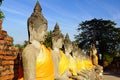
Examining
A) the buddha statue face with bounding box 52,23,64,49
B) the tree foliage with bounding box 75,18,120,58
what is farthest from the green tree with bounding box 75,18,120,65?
the buddha statue face with bounding box 52,23,64,49

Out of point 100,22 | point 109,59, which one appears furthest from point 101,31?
point 109,59

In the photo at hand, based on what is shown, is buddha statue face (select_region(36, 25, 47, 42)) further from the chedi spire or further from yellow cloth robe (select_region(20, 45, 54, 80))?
the chedi spire

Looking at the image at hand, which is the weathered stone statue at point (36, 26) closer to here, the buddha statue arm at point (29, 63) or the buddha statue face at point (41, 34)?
the buddha statue face at point (41, 34)

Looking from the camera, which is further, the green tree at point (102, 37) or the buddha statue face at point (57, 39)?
the green tree at point (102, 37)

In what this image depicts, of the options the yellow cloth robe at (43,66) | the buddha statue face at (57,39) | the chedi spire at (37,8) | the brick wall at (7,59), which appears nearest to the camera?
the yellow cloth robe at (43,66)

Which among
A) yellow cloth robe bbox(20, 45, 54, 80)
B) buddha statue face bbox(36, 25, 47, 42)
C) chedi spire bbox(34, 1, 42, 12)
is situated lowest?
yellow cloth robe bbox(20, 45, 54, 80)

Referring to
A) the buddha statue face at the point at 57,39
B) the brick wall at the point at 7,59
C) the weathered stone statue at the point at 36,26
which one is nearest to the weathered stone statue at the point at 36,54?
the weathered stone statue at the point at 36,26

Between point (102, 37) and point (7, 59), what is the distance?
52488 millimetres

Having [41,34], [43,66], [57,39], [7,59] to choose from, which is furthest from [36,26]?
[57,39]

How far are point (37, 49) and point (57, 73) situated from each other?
1.48m

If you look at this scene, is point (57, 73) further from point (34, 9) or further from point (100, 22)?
point (100, 22)

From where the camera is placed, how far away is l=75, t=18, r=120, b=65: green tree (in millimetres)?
57250

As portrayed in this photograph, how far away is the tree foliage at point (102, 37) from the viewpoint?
5725 centimetres

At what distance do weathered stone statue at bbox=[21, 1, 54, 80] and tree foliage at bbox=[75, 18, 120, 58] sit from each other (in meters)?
52.1
